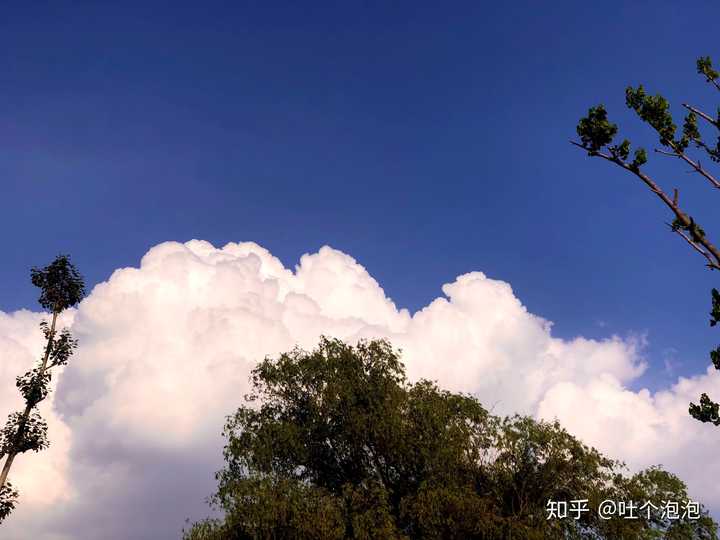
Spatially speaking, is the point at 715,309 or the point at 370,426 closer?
the point at 715,309

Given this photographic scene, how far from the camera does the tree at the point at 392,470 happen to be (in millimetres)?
38125

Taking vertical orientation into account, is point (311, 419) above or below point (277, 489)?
above

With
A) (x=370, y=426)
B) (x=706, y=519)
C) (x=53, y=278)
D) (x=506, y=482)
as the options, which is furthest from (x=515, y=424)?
(x=53, y=278)

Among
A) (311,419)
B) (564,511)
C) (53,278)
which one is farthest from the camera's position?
(311,419)

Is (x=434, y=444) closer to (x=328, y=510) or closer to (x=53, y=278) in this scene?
(x=328, y=510)

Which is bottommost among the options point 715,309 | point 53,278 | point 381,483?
point 381,483

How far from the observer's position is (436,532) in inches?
1492

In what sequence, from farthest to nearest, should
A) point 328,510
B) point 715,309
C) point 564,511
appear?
point 564,511 < point 328,510 < point 715,309

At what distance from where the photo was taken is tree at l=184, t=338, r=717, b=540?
125 feet

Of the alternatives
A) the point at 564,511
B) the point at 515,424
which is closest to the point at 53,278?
the point at 515,424

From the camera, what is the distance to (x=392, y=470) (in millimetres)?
44656

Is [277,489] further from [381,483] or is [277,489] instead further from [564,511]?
[564,511]

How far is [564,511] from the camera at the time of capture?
41281 mm

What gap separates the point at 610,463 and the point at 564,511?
4337mm
